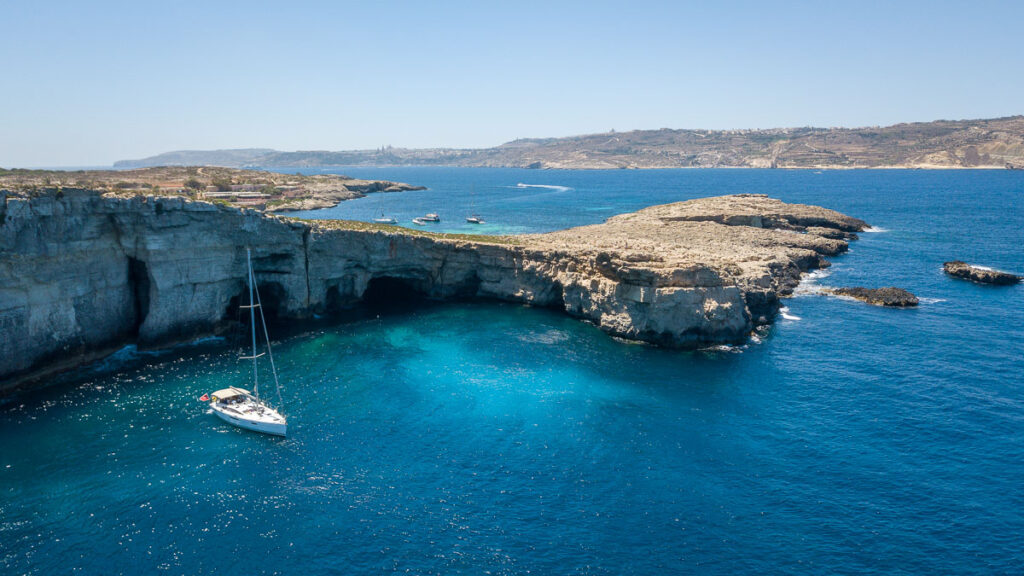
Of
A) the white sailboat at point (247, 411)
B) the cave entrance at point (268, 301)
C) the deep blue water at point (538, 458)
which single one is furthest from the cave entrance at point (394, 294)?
the white sailboat at point (247, 411)

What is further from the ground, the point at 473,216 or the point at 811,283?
the point at 473,216

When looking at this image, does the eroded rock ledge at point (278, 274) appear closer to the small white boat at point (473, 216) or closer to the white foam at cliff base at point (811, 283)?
the white foam at cliff base at point (811, 283)

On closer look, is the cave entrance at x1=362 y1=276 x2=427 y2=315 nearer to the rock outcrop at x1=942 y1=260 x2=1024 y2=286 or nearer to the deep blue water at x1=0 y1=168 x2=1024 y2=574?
the deep blue water at x1=0 y1=168 x2=1024 y2=574

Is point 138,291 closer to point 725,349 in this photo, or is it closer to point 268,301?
point 268,301

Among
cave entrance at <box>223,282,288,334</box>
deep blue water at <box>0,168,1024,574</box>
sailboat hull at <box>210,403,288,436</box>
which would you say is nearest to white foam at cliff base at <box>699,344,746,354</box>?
deep blue water at <box>0,168,1024,574</box>

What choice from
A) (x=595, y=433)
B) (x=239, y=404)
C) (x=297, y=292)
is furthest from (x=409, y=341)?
(x=595, y=433)

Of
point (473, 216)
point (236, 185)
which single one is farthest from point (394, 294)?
point (236, 185)
